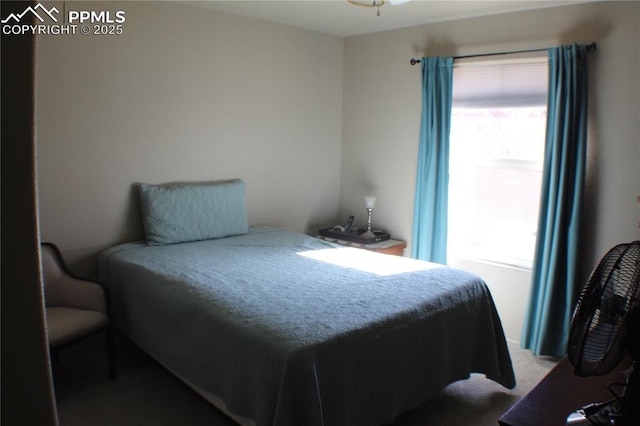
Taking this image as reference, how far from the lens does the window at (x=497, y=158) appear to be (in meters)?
3.55

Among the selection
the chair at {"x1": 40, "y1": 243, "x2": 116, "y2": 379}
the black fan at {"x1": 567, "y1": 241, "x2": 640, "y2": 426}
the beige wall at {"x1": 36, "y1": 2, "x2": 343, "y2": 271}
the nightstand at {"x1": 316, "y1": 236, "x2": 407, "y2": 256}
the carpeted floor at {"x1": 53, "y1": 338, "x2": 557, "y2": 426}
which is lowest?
the carpeted floor at {"x1": 53, "y1": 338, "x2": 557, "y2": 426}

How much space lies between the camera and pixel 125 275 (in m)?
3.01

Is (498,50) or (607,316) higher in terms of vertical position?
(498,50)

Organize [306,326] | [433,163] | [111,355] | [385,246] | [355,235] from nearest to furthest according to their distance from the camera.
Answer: [306,326], [111,355], [433,163], [385,246], [355,235]

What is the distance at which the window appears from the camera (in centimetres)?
355

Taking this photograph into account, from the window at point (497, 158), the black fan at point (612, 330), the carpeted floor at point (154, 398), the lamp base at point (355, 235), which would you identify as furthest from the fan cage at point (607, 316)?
the lamp base at point (355, 235)

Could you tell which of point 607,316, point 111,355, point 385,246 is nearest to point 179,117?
point 111,355

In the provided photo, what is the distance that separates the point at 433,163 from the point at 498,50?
37.4 inches

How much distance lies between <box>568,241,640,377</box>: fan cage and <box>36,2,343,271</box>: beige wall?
303cm

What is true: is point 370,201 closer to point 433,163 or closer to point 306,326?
point 433,163

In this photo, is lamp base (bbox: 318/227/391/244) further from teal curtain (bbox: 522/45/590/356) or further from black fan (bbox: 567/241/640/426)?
black fan (bbox: 567/241/640/426)

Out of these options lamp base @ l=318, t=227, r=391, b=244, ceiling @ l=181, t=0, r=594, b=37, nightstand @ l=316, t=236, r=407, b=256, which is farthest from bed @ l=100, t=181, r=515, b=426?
ceiling @ l=181, t=0, r=594, b=37

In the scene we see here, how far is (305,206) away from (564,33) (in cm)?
248

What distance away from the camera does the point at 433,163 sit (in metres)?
3.95
